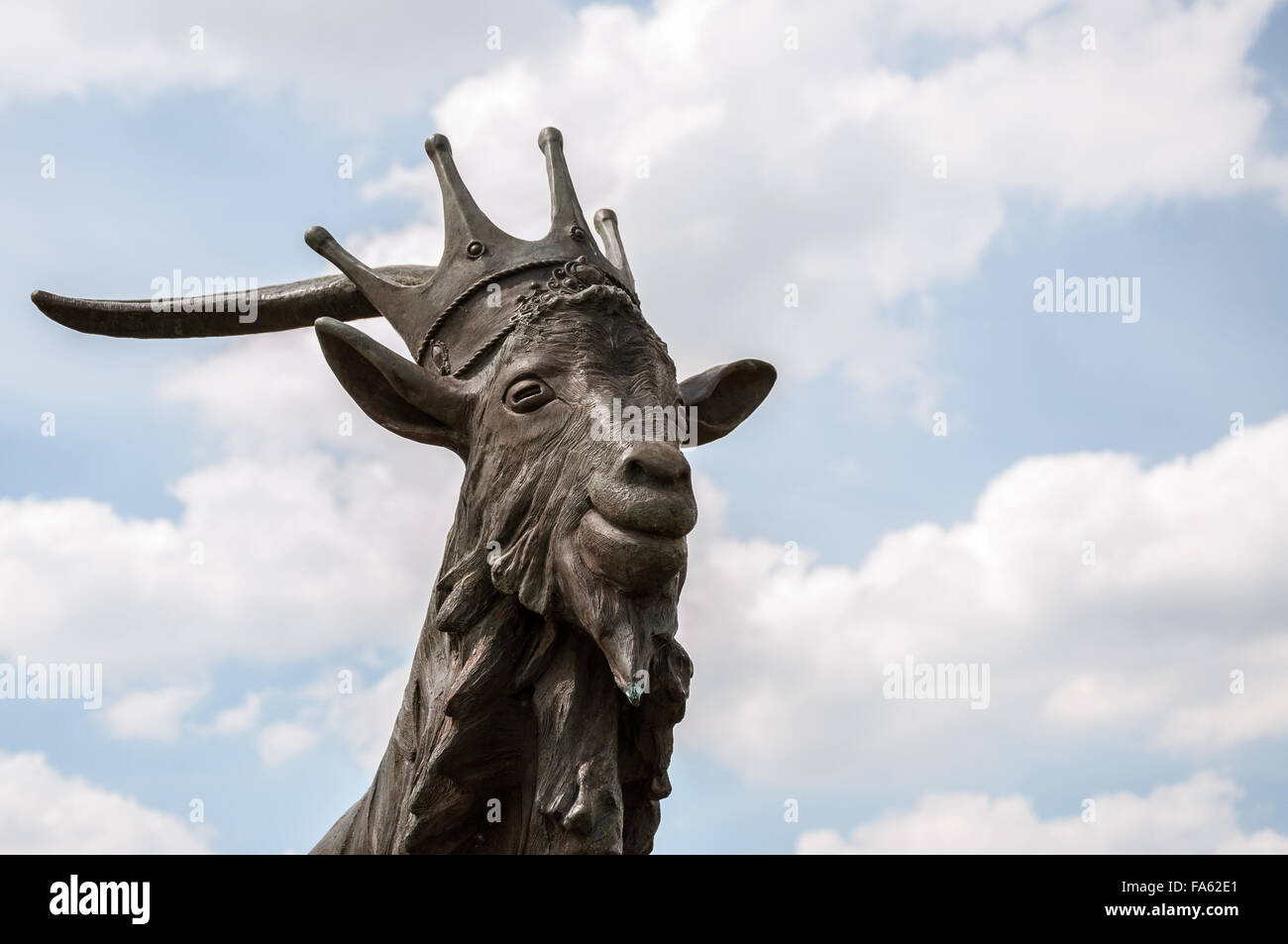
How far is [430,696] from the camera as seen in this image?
197 inches

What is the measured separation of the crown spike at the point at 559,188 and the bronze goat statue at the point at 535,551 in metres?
0.02

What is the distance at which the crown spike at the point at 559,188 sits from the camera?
18.2ft

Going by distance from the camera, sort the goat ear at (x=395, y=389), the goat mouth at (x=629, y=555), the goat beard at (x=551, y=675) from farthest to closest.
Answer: the goat ear at (x=395, y=389) → the goat beard at (x=551, y=675) → the goat mouth at (x=629, y=555)

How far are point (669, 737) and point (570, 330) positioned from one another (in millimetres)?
1362

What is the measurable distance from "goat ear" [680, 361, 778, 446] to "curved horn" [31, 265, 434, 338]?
148 centimetres

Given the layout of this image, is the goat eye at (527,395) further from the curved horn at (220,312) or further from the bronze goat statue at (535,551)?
the curved horn at (220,312)

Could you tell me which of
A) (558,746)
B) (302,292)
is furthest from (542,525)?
(302,292)

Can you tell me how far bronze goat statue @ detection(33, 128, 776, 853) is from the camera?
4547mm

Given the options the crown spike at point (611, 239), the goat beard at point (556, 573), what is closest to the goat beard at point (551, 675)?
the goat beard at point (556, 573)

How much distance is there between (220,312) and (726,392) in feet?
7.39

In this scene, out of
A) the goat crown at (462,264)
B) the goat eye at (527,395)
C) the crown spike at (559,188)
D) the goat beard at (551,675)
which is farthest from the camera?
the crown spike at (559,188)
